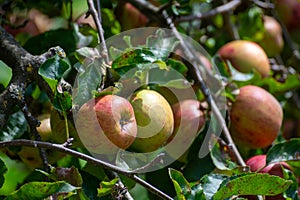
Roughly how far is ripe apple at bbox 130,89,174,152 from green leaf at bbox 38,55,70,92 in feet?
0.52

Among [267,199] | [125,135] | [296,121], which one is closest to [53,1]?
[125,135]

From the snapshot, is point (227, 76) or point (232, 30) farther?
point (232, 30)

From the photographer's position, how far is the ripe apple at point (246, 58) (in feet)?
4.86

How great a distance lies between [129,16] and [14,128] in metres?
0.49

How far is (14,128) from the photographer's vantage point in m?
1.06

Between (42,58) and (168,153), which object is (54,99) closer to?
(42,58)

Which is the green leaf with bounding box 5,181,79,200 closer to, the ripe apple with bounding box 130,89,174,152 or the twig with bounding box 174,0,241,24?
the ripe apple with bounding box 130,89,174,152

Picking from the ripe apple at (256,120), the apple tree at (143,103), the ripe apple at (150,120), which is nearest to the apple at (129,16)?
the apple tree at (143,103)

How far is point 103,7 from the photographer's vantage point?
127 cm

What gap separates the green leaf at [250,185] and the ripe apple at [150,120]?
0.52ft

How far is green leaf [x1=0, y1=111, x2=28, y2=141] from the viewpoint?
103 centimetres

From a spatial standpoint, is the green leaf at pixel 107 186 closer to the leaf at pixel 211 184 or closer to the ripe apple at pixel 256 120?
the leaf at pixel 211 184

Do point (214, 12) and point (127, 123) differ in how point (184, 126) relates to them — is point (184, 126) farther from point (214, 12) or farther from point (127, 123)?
point (214, 12)

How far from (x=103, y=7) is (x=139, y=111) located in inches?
14.4
